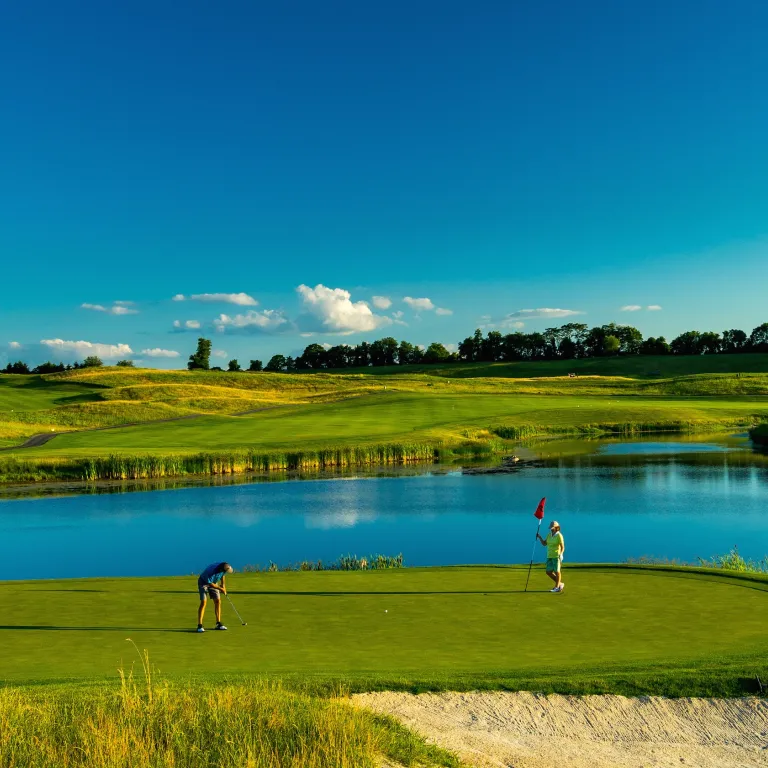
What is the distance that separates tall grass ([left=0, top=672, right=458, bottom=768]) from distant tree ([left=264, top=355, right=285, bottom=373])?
180 metres

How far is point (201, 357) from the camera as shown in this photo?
537ft

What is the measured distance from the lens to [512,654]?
36.6 feet

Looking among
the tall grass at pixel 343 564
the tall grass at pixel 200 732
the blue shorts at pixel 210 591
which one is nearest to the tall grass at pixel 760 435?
the tall grass at pixel 343 564

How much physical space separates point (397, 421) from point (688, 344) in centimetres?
12667

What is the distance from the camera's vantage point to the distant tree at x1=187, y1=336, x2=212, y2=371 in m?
162

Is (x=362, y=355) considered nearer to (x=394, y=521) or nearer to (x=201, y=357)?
(x=201, y=357)

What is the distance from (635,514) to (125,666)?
25582mm

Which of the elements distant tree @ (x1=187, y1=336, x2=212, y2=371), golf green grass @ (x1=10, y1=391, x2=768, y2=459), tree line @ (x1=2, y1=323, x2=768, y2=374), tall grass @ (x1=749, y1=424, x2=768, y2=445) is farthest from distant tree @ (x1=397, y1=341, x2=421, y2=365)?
tall grass @ (x1=749, y1=424, x2=768, y2=445)

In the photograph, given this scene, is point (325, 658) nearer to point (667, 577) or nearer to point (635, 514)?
point (667, 577)

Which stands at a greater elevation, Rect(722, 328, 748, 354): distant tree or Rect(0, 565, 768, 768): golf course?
Rect(722, 328, 748, 354): distant tree

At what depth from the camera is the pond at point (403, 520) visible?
81.7 ft

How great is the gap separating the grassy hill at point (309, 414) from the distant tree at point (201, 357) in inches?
1555

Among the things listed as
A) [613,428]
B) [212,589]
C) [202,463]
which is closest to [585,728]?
[212,589]

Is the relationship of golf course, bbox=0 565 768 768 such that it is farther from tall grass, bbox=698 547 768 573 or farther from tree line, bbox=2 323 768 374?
tree line, bbox=2 323 768 374
